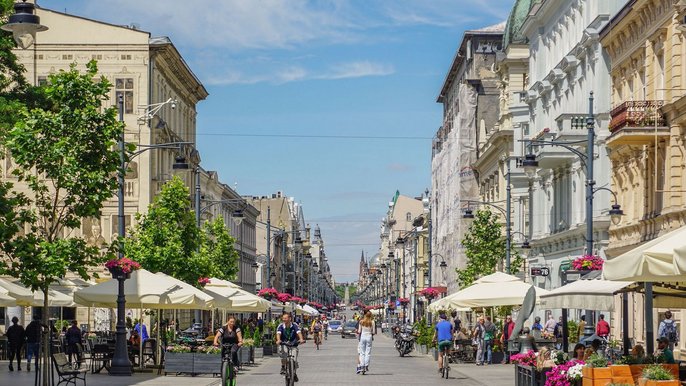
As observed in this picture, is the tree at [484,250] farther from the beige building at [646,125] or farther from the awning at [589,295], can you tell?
the awning at [589,295]

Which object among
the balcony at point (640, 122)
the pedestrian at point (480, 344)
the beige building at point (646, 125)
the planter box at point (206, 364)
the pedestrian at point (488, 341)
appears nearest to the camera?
the planter box at point (206, 364)

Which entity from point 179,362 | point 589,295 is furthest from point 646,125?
point 589,295

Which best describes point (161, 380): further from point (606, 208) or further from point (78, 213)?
point (606, 208)

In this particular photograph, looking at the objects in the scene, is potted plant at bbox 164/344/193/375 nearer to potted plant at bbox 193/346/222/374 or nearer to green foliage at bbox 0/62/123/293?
potted plant at bbox 193/346/222/374

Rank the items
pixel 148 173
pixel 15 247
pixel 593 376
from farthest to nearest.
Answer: pixel 148 173, pixel 15 247, pixel 593 376

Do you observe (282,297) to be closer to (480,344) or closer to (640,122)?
(480,344)

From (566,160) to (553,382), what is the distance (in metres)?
37.1

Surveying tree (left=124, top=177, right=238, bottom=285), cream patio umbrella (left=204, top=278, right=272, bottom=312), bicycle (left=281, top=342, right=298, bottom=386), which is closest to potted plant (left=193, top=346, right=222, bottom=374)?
bicycle (left=281, top=342, right=298, bottom=386)

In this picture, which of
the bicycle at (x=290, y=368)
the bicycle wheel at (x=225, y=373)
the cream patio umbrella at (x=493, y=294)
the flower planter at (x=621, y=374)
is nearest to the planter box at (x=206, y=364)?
the bicycle at (x=290, y=368)

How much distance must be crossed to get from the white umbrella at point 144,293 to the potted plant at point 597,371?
17.2m

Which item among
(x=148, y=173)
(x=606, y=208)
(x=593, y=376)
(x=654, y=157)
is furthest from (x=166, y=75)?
(x=593, y=376)

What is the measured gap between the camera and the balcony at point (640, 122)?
143 feet

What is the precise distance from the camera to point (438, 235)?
120 meters

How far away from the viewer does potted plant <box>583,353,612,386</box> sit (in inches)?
761
